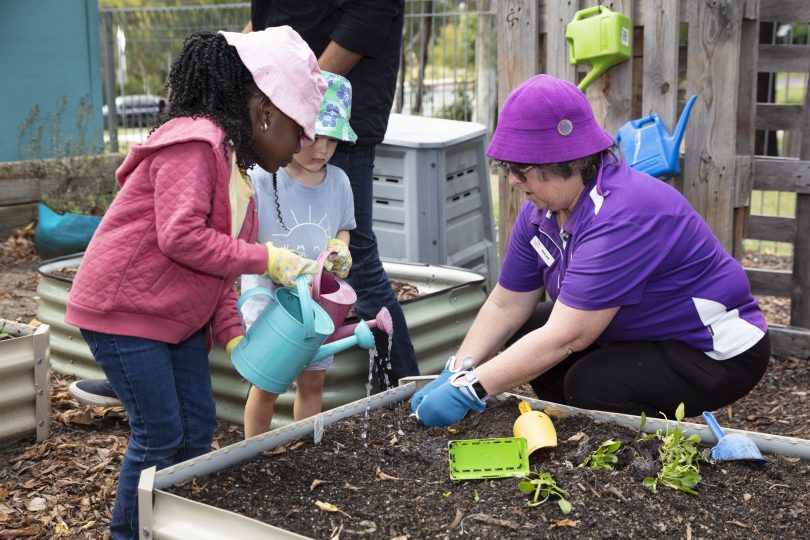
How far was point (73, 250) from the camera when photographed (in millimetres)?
5793

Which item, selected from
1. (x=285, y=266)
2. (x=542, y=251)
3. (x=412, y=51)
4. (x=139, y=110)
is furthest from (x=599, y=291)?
(x=139, y=110)

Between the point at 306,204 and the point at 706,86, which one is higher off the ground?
the point at 706,86

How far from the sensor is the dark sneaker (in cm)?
334

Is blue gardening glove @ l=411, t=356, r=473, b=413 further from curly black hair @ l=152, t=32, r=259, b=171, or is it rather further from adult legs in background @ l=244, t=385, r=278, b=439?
curly black hair @ l=152, t=32, r=259, b=171

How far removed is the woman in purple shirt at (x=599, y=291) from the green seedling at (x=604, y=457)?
319mm

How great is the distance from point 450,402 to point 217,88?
3.23ft

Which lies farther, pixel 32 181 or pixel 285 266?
pixel 32 181

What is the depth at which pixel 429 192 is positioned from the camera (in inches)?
173

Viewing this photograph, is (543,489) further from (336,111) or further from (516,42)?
Result: (516,42)

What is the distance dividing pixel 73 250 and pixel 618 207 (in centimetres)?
427

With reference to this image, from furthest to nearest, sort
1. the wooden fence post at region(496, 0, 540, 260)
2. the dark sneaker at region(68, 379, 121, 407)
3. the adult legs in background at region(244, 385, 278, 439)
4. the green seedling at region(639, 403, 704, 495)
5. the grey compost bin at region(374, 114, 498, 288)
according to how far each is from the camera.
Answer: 1. the grey compost bin at region(374, 114, 498, 288)
2. the wooden fence post at region(496, 0, 540, 260)
3. the dark sneaker at region(68, 379, 121, 407)
4. the adult legs in background at region(244, 385, 278, 439)
5. the green seedling at region(639, 403, 704, 495)

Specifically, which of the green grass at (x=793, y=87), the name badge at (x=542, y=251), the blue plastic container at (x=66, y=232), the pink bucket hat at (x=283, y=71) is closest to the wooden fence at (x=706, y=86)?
the name badge at (x=542, y=251)

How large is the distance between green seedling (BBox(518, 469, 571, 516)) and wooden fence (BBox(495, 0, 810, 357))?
87.3 inches

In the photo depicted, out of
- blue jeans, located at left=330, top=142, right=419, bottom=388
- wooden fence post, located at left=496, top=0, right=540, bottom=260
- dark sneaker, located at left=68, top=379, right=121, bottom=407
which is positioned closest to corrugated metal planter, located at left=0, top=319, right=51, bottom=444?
dark sneaker, located at left=68, top=379, right=121, bottom=407
